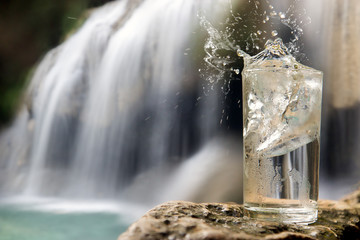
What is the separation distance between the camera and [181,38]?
361cm

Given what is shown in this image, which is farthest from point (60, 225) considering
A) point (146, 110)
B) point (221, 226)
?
point (221, 226)

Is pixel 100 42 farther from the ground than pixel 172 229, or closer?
farther from the ground

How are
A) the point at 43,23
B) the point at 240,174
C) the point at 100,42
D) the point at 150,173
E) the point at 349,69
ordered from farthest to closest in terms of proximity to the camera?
the point at 43,23 < the point at 100,42 < the point at 150,173 < the point at 240,174 < the point at 349,69

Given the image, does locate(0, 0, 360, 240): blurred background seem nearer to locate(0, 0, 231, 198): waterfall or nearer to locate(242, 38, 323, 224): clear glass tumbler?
locate(0, 0, 231, 198): waterfall

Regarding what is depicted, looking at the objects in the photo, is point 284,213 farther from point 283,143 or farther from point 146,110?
point 146,110

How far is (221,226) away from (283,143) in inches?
11.3

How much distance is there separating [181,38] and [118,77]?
0.84m

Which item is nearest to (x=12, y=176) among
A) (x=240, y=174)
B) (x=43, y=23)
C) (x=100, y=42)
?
(x=100, y=42)

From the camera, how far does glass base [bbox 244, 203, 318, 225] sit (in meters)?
0.93

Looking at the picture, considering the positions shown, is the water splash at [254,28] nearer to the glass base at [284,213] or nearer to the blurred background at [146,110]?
the blurred background at [146,110]

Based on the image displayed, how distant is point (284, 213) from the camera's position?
933 mm

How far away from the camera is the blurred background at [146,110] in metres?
2.62

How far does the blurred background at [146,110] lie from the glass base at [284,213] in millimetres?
1526

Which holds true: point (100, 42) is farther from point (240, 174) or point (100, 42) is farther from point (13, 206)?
point (240, 174)
